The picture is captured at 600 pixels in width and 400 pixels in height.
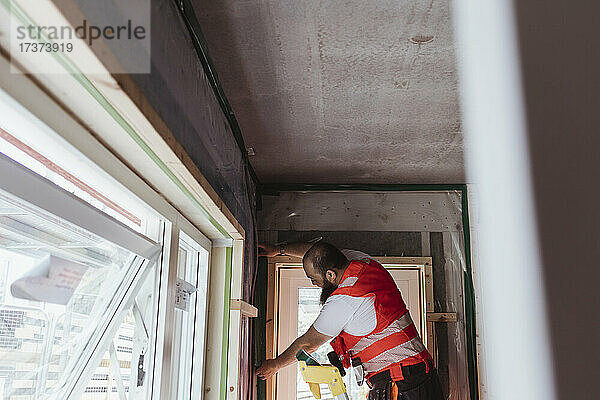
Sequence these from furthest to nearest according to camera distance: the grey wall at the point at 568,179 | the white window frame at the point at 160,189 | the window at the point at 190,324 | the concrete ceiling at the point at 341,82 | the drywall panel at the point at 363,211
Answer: the drywall panel at the point at 363,211 < the window at the point at 190,324 < the concrete ceiling at the point at 341,82 < the white window frame at the point at 160,189 < the grey wall at the point at 568,179

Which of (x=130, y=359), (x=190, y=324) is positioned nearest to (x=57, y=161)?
(x=130, y=359)

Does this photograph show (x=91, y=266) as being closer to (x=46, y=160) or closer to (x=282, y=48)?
(x=46, y=160)

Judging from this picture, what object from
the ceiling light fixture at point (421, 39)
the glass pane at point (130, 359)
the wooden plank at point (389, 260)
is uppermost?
the ceiling light fixture at point (421, 39)

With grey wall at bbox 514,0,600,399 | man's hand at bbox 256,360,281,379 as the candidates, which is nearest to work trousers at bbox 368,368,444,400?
man's hand at bbox 256,360,281,379

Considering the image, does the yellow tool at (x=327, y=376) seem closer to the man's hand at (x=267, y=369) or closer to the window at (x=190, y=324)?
the man's hand at (x=267, y=369)

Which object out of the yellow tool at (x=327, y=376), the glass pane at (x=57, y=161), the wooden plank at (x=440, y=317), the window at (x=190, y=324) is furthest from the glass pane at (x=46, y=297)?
the wooden plank at (x=440, y=317)

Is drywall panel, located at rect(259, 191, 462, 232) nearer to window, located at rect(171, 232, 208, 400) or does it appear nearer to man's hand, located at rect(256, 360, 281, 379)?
man's hand, located at rect(256, 360, 281, 379)

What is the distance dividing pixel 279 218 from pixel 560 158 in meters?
3.67

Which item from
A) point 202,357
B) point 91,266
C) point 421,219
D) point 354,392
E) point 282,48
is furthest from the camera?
point 421,219

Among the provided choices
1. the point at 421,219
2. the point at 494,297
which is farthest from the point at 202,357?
the point at 494,297

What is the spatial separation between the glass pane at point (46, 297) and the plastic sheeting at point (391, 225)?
7.21 feet

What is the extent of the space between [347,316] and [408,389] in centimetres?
52

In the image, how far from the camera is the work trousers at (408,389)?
299cm

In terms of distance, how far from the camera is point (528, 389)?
0.20 meters
